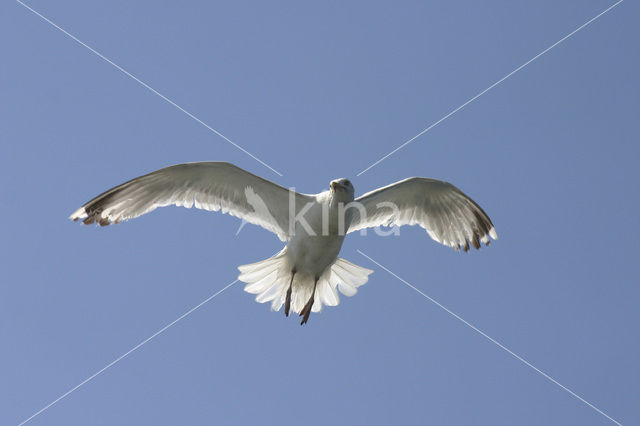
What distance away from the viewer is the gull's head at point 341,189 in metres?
8.62

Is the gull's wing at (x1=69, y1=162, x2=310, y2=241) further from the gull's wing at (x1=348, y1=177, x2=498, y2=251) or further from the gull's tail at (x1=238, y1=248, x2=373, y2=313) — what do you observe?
the gull's wing at (x1=348, y1=177, x2=498, y2=251)

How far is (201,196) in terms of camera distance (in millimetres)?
9008

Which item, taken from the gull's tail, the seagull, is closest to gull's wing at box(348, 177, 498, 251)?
the seagull

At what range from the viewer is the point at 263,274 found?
9.31 meters

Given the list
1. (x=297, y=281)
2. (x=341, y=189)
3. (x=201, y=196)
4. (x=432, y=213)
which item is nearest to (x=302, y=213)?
(x=341, y=189)

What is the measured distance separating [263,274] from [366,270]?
1212 mm

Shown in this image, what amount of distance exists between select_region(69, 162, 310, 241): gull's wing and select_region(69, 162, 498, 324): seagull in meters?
0.01

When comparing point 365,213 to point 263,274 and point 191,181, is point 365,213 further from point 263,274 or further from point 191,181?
point 191,181

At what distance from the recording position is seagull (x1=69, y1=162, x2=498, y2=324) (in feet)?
28.6

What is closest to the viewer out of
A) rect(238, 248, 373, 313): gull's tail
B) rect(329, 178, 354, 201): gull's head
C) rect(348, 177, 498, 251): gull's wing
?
rect(329, 178, 354, 201): gull's head

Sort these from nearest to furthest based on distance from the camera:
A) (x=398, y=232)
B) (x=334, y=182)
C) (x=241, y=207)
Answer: (x=334, y=182) < (x=241, y=207) < (x=398, y=232)

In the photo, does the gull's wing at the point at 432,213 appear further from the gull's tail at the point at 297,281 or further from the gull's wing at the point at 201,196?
the gull's wing at the point at 201,196

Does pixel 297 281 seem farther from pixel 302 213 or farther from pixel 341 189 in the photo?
pixel 341 189

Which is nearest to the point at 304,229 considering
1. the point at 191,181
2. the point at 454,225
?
the point at 191,181
